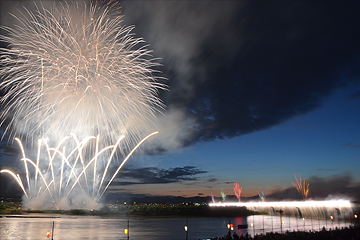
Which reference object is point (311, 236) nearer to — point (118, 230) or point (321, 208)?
point (118, 230)

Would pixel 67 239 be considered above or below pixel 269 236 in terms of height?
below

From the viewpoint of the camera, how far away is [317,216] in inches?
3462

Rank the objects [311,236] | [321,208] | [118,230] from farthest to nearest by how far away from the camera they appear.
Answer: [321,208], [118,230], [311,236]

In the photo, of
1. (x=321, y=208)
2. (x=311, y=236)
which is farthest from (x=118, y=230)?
(x=321, y=208)

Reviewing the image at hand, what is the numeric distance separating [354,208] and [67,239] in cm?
7751

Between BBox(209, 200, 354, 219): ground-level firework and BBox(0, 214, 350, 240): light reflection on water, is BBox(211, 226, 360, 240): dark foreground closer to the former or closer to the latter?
BBox(0, 214, 350, 240): light reflection on water

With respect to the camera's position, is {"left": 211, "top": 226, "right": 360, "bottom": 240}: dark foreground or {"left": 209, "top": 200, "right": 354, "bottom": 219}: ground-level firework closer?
{"left": 211, "top": 226, "right": 360, "bottom": 240}: dark foreground

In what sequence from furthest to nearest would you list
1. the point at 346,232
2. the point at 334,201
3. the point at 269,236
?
the point at 334,201
the point at 346,232
the point at 269,236

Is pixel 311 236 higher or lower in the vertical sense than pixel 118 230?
higher

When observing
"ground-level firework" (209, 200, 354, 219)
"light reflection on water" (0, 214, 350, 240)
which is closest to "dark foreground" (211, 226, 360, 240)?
"light reflection on water" (0, 214, 350, 240)

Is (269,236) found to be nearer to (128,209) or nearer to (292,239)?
(292,239)

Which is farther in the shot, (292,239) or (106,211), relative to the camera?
(106,211)

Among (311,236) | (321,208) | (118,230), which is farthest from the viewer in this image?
(321,208)

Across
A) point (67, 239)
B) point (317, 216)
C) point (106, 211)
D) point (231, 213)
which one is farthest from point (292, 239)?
point (231, 213)
